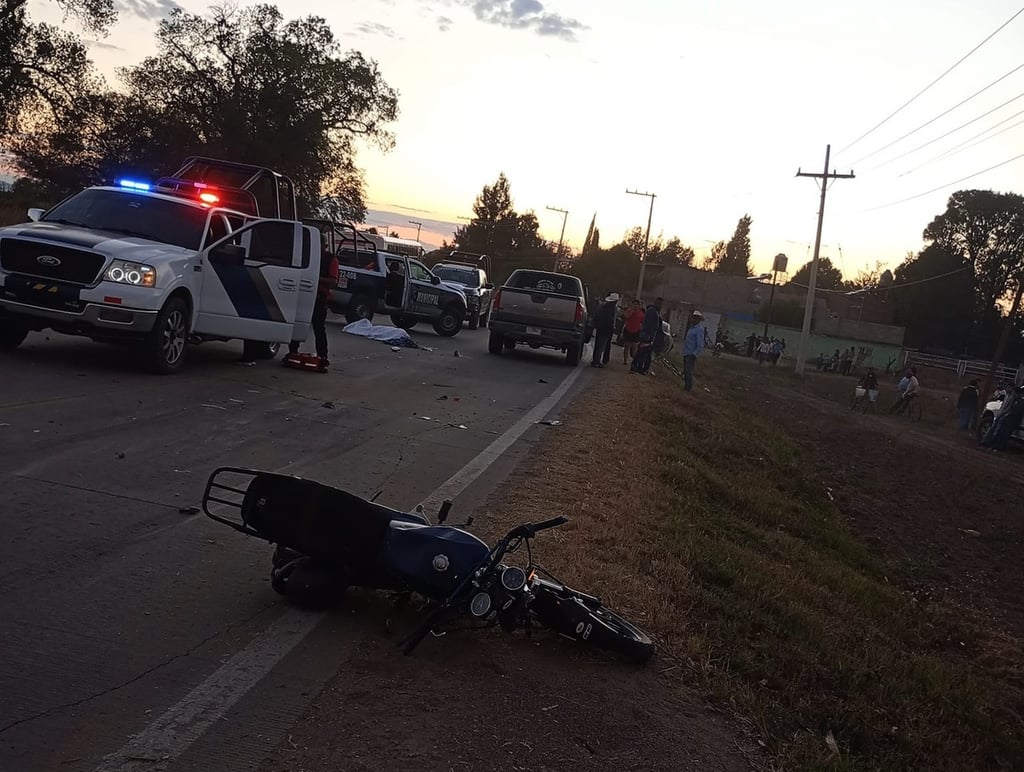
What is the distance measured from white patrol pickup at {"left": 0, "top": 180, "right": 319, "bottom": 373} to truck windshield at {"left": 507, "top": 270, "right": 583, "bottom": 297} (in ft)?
29.5

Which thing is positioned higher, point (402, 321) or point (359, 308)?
point (359, 308)

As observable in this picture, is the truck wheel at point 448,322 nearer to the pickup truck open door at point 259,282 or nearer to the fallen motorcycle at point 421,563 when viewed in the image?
the pickup truck open door at point 259,282

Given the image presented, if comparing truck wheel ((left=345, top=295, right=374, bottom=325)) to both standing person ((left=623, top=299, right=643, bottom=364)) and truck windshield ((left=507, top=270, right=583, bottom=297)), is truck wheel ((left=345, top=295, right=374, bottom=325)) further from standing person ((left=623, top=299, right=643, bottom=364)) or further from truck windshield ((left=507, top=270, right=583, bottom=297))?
standing person ((left=623, top=299, right=643, bottom=364))

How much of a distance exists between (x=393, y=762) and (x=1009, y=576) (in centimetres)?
877

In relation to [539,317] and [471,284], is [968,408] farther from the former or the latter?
[471,284]

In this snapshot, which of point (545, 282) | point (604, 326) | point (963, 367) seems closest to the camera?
point (545, 282)

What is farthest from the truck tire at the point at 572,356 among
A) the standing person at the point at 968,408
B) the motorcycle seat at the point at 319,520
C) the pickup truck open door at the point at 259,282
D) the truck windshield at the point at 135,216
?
the motorcycle seat at the point at 319,520

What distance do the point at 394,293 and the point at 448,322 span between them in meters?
2.00

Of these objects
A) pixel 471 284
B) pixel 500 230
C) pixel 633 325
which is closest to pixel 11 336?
pixel 633 325

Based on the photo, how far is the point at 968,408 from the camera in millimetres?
28062

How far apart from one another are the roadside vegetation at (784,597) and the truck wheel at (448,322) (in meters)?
12.9

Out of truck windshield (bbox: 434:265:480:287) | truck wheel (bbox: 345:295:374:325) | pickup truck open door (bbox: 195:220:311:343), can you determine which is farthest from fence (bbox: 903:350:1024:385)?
pickup truck open door (bbox: 195:220:311:343)

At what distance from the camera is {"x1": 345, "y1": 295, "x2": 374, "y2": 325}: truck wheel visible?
24.3 metres

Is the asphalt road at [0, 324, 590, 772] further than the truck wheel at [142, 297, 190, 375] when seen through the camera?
No
